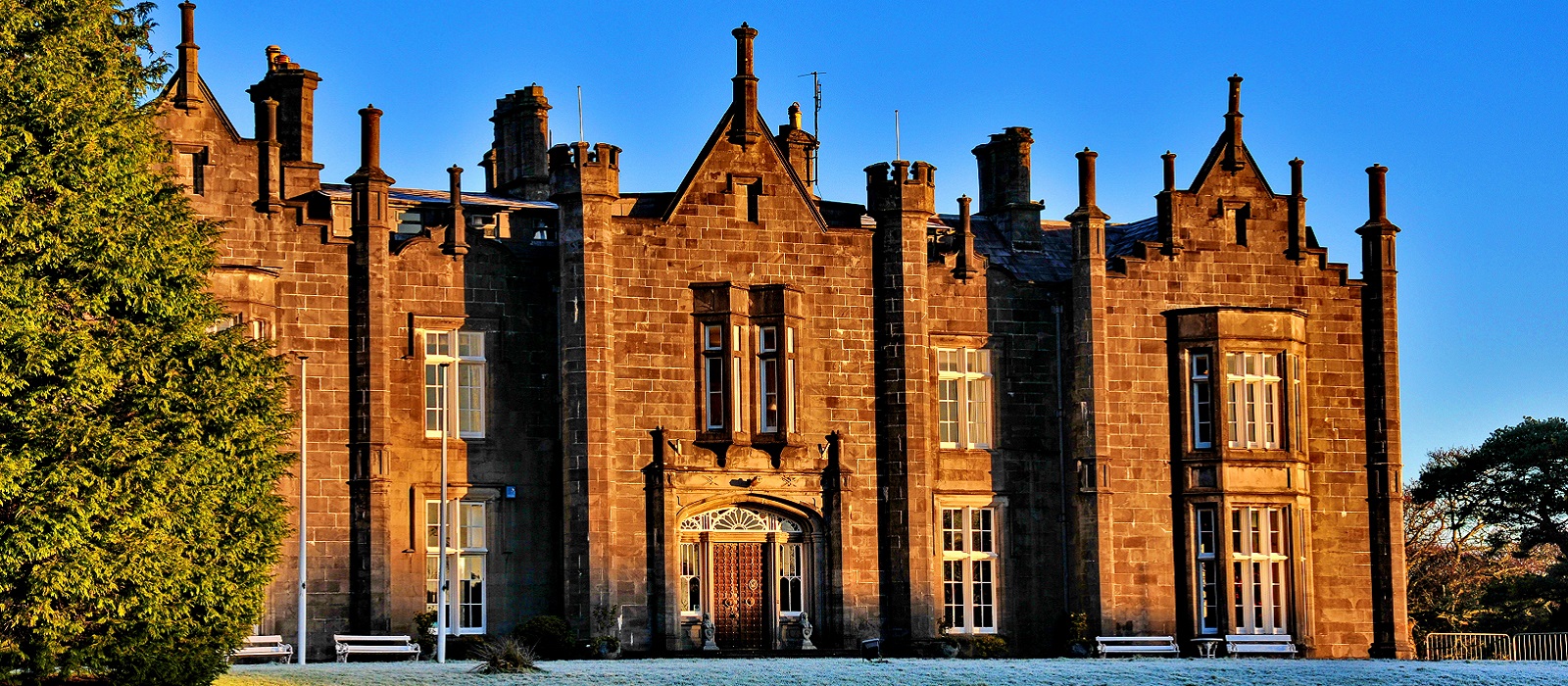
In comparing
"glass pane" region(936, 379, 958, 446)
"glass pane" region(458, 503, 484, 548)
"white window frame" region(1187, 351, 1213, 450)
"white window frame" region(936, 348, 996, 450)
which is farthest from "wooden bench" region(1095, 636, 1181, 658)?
"glass pane" region(458, 503, 484, 548)

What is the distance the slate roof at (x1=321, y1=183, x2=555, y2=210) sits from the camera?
46719mm

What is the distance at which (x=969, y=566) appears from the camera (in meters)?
44.7

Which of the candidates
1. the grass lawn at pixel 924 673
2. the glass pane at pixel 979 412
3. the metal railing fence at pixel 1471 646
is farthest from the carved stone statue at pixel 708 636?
the metal railing fence at pixel 1471 646

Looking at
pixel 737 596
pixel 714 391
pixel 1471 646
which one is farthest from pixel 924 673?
pixel 1471 646

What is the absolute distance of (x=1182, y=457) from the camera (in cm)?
4534

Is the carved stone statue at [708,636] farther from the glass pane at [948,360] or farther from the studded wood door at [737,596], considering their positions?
the glass pane at [948,360]

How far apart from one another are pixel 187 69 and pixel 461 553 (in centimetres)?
916

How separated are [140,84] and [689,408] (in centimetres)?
1308

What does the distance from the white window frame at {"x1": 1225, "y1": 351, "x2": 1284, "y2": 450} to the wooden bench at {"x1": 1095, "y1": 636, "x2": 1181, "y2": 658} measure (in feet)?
12.6

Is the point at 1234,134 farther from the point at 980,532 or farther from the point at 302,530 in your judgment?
the point at 302,530

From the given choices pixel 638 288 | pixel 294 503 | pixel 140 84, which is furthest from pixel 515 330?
pixel 140 84

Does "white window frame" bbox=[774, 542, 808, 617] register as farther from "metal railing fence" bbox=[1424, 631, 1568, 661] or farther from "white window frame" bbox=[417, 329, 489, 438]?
"metal railing fence" bbox=[1424, 631, 1568, 661]

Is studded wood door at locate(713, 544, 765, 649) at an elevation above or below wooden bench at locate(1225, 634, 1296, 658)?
above

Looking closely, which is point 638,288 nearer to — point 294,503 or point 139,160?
point 294,503
